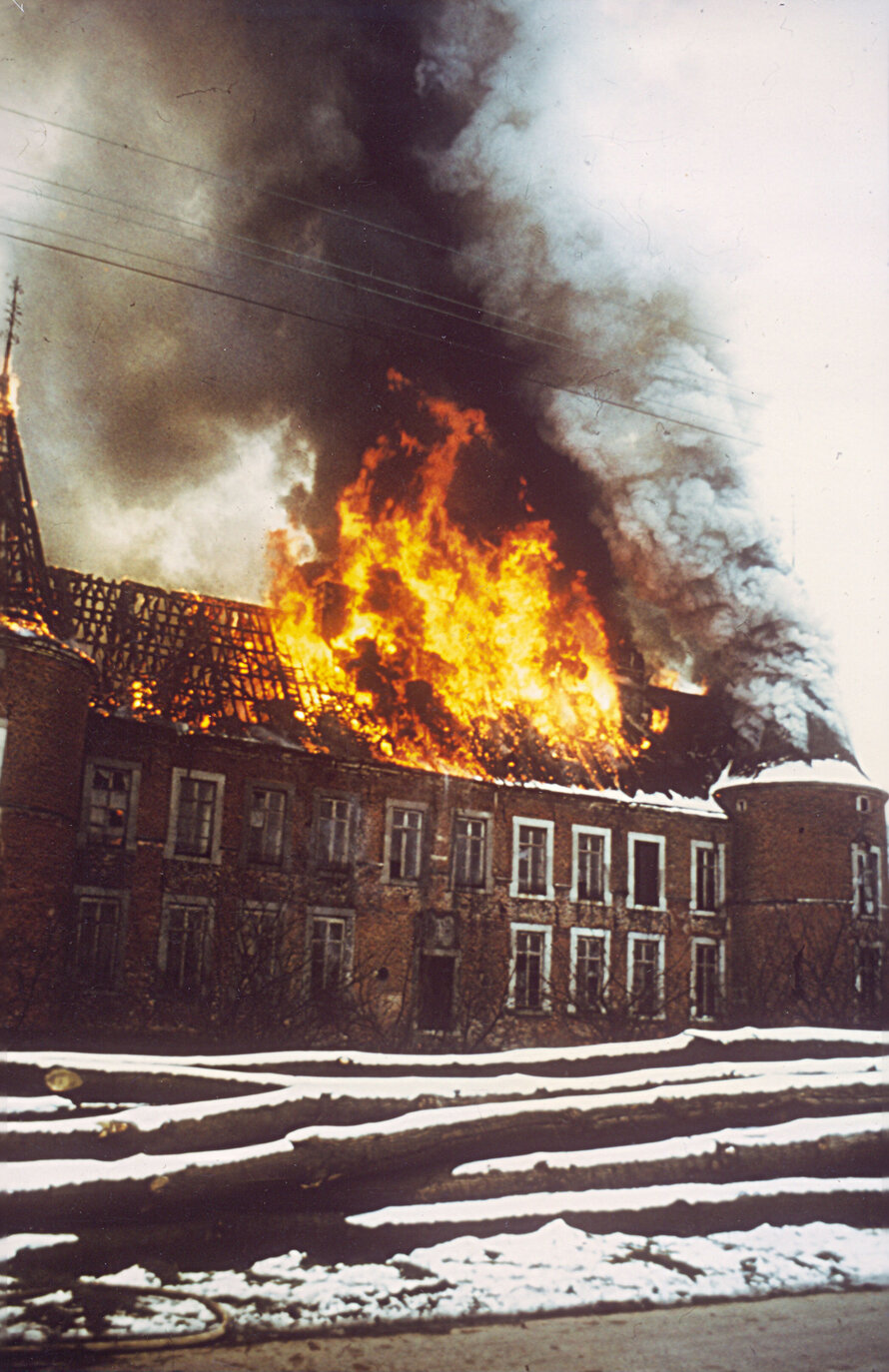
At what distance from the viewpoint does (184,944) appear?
255 inches

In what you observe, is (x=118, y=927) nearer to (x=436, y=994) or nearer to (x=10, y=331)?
(x=436, y=994)

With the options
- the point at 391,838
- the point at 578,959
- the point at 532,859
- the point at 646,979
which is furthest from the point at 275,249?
the point at 646,979

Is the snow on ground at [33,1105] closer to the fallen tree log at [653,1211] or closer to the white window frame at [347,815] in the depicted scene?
the fallen tree log at [653,1211]

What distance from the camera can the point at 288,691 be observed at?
7.16m

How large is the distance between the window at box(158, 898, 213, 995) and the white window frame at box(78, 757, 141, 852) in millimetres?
477

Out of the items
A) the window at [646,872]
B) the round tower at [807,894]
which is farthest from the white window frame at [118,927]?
the round tower at [807,894]

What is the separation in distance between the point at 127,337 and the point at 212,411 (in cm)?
64

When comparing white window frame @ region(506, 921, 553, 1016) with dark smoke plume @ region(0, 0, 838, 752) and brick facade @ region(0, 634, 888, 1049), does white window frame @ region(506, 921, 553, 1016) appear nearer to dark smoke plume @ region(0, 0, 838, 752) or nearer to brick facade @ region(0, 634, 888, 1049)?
brick facade @ region(0, 634, 888, 1049)

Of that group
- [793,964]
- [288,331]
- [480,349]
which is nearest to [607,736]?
[793,964]

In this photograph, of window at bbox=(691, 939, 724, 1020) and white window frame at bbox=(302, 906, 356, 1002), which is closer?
white window frame at bbox=(302, 906, 356, 1002)

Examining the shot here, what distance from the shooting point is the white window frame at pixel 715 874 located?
7879mm

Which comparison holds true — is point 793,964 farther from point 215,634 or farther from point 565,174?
point 565,174

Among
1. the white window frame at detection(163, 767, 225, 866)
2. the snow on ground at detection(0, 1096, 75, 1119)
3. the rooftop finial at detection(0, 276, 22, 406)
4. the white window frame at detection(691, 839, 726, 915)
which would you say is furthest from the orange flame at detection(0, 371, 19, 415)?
the white window frame at detection(691, 839, 726, 915)

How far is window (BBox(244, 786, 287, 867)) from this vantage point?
6.95 m
